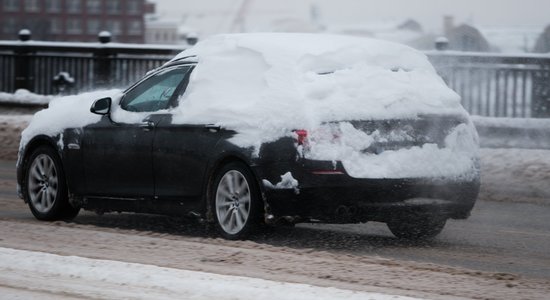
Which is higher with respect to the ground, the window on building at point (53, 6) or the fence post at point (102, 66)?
the window on building at point (53, 6)

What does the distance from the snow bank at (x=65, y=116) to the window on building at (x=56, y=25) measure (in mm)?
79025

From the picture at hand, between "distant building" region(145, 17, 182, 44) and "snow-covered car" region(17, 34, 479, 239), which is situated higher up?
"distant building" region(145, 17, 182, 44)

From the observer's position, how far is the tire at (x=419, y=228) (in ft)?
32.6

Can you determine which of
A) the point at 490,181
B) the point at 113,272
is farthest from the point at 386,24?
the point at 113,272

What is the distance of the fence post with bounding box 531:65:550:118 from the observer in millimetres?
17422

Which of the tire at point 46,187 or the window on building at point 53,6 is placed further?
the window on building at point 53,6

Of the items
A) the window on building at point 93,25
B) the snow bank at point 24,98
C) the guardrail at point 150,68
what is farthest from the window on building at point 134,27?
the snow bank at point 24,98

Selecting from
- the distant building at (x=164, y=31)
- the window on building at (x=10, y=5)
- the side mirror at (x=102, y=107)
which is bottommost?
the side mirror at (x=102, y=107)

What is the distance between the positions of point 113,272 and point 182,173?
2.59m

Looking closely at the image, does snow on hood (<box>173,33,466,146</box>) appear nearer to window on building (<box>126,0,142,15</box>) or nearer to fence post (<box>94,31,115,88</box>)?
fence post (<box>94,31,115,88</box>)

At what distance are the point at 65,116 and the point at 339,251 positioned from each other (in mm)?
3260

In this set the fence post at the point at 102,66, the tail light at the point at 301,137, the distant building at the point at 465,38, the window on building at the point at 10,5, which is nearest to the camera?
the tail light at the point at 301,137

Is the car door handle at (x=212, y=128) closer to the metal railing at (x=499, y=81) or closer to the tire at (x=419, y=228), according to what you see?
the tire at (x=419, y=228)

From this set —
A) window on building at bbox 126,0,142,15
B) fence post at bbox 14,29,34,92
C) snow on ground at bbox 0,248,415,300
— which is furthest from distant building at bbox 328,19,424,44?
window on building at bbox 126,0,142,15
